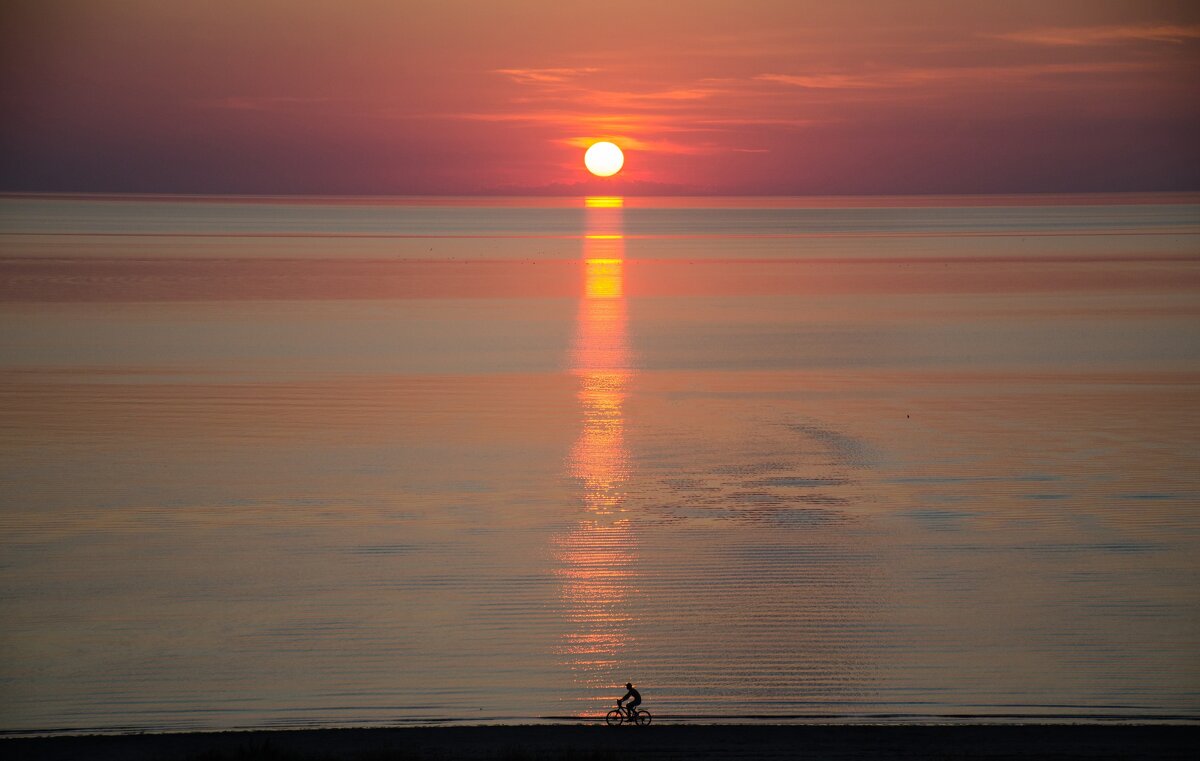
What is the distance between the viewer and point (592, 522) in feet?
64.3

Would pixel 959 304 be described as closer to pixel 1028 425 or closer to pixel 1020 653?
pixel 1028 425

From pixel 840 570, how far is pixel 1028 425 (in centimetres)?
1049

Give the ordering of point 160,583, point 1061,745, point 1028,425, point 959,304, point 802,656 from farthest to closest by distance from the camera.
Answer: point 959,304, point 1028,425, point 160,583, point 802,656, point 1061,745

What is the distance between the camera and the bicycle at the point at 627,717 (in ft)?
41.2

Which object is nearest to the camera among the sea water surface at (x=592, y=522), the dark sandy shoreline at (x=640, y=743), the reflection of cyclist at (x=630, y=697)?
the dark sandy shoreline at (x=640, y=743)

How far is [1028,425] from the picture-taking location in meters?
26.2

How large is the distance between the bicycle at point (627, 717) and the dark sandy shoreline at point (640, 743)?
25 cm

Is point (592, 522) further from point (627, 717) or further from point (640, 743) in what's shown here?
point (640, 743)

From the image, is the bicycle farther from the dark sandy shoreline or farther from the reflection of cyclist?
the dark sandy shoreline

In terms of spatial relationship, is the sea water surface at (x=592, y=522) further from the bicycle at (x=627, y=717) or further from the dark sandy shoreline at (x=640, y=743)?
the dark sandy shoreline at (x=640, y=743)

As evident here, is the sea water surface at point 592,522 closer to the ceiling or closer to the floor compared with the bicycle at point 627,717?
closer to the ceiling

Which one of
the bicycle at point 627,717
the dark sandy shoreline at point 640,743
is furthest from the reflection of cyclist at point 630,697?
the dark sandy shoreline at point 640,743

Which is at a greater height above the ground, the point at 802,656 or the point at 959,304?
the point at 959,304

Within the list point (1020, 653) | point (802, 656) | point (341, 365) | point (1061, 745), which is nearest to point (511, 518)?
point (802, 656)
